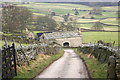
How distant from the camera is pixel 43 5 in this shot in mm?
101250

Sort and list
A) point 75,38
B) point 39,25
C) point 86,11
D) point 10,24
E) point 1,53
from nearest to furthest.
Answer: point 1,53
point 10,24
point 75,38
point 39,25
point 86,11

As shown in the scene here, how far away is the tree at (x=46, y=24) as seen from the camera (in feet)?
275

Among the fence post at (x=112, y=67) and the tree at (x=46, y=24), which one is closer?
the fence post at (x=112, y=67)

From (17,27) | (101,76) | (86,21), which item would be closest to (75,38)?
(17,27)

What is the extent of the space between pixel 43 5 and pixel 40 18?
15464 mm

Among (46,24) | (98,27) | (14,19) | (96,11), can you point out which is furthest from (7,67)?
(96,11)

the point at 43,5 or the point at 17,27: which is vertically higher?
the point at 43,5

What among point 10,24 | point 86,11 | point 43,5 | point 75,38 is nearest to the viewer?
point 10,24

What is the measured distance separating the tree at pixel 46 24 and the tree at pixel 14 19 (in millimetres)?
16303

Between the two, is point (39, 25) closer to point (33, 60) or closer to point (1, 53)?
point (33, 60)

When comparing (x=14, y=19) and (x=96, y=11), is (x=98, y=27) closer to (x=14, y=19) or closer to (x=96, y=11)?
(x=96, y=11)

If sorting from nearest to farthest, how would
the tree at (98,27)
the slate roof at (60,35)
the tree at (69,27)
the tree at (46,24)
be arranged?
1. the slate roof at (60,35)
2. the tree at (46,24)
3. the tree at (98,27)
4. the tree at (69,27)

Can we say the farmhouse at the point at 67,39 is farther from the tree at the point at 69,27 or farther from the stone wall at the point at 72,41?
the tree at the point at 69,27

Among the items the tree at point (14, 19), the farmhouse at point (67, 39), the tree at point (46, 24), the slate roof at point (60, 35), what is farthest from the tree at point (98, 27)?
the tree at point (14, 19)
